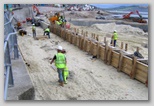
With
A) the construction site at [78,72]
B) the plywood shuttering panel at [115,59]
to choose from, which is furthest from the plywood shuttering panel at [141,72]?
the plywood shuttering panel at [115,59]

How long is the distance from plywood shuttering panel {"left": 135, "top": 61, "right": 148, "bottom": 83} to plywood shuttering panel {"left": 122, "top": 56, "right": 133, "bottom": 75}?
14.4 inches

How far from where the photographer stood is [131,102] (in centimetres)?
530

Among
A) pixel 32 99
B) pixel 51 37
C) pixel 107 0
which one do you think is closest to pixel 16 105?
pixel 32 99

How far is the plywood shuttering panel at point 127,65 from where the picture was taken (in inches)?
Result: 301

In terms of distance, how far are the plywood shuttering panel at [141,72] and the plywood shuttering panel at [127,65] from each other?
1.20 feet

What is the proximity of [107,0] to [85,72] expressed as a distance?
3465 mm

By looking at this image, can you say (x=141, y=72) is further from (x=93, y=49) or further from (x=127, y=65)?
(x=93, y=49)

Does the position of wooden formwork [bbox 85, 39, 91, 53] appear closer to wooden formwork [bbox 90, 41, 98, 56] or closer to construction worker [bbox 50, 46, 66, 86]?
wooden formwork [bbox 90, 41, 98, 56]

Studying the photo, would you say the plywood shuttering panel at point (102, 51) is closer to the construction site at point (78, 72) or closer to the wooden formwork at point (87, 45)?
the construction site at point (78, 72)

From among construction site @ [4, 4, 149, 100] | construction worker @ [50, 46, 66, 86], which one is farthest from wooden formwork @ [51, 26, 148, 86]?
construction worker @ [50, 46, 66, 86]

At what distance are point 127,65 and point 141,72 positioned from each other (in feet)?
2.55

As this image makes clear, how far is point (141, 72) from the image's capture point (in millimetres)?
7078

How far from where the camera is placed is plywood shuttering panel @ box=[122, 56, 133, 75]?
764cm

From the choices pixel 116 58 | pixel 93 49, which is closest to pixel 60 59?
pixel 116 58
